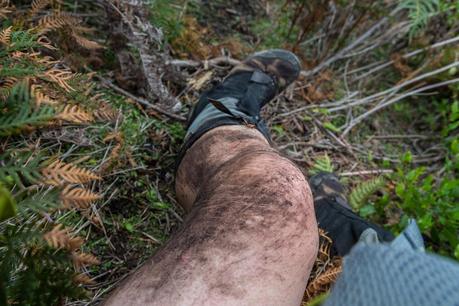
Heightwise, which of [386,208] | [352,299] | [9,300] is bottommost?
[386,208]

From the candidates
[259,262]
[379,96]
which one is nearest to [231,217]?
[259,262]

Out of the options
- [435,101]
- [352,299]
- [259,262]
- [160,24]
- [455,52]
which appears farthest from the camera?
[435,101]

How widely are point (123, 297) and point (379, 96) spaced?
1.99 meters

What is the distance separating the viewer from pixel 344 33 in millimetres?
2352

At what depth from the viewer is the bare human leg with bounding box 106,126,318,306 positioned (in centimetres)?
84

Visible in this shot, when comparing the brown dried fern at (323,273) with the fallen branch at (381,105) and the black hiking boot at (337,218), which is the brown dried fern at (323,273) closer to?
the black hiking boot at (337,218)

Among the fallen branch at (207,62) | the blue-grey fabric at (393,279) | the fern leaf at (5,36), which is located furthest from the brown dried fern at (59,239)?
the fallen branch at (207,62)

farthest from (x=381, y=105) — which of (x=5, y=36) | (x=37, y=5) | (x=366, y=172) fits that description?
(x=5, y=36)

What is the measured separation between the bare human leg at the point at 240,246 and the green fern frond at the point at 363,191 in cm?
83

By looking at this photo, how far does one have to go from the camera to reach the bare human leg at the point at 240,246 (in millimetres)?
840

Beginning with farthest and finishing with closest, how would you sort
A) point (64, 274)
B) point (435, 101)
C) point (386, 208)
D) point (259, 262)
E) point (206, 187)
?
point (435, 101), point (386, 208), point (206, 187), point (259, 262), point (64, 274)

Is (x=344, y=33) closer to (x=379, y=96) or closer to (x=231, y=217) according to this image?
(x=379, y=96)

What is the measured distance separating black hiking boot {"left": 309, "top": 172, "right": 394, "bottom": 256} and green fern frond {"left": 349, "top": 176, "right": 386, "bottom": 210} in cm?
5

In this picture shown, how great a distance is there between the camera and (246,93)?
5.71ft
